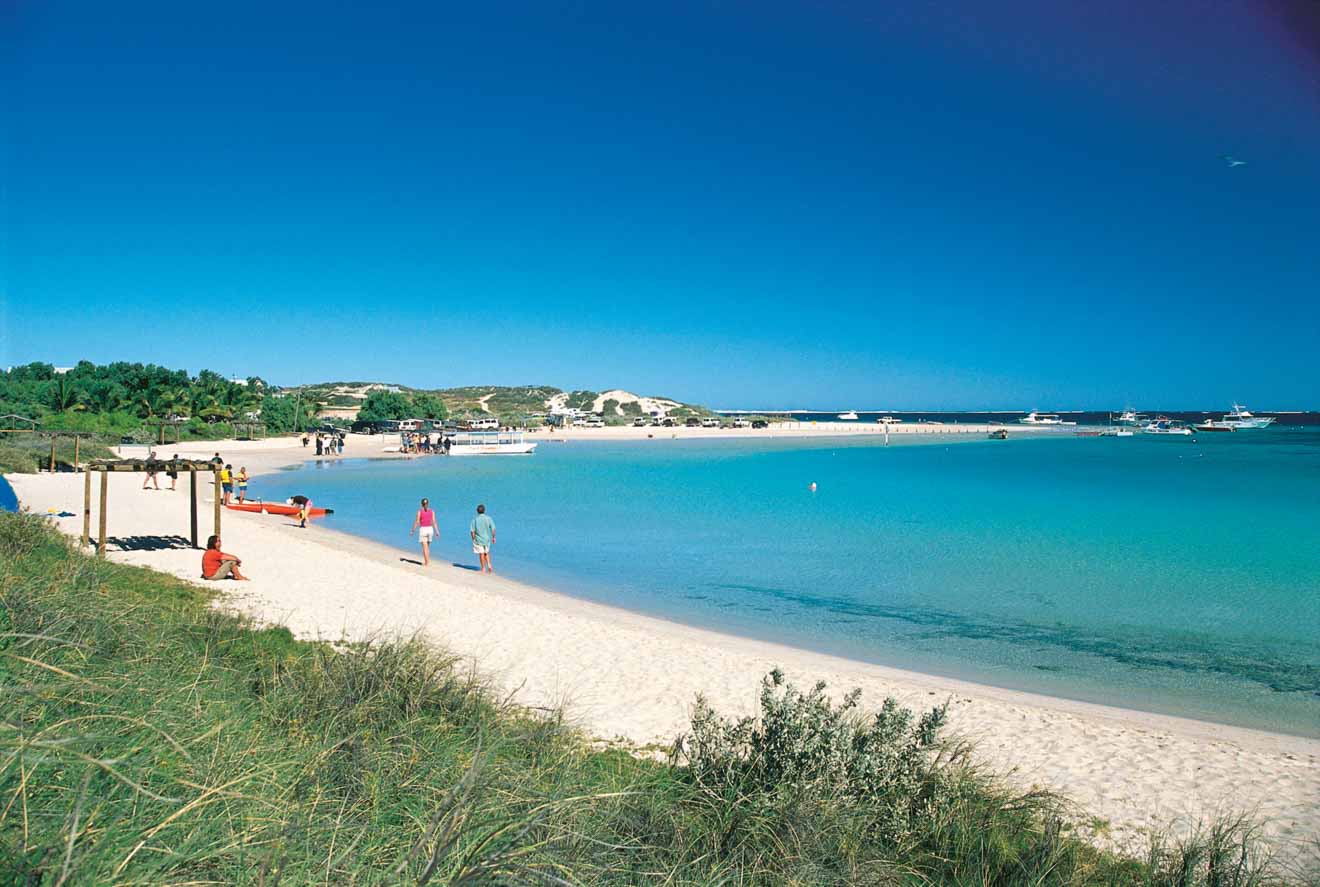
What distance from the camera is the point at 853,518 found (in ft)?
103

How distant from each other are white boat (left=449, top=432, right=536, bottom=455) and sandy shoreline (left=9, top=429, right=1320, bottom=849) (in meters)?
53.3

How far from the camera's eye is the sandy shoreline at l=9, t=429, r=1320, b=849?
6.93 m

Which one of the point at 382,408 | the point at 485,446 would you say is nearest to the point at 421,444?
the point at 485,446

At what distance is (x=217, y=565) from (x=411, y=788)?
11.5 m

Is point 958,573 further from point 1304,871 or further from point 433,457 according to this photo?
point 433,457

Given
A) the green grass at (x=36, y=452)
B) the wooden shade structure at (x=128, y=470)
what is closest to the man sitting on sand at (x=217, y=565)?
the wooden shade structure at (x=128, y=470)

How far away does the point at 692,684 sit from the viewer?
30.9ft

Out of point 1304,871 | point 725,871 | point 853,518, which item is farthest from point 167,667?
point 853,518

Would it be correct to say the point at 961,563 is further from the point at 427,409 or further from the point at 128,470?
the point at 427,409

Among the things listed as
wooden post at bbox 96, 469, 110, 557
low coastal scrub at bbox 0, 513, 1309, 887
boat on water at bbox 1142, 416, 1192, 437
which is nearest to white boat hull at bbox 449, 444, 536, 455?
wooden post at bbox 96, 469, 110, 557

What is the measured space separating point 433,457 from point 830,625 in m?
55.7

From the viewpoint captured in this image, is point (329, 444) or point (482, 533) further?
point (329, 444)

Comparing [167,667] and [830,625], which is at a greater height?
[167,667]

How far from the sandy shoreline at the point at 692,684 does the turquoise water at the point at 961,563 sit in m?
1.38
